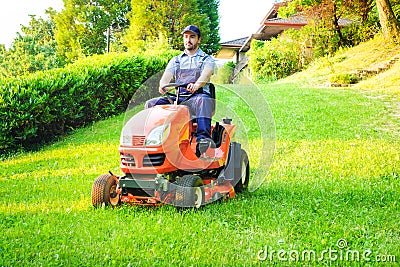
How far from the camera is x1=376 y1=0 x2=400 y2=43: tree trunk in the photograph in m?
17.3

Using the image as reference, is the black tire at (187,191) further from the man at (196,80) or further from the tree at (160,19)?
the tree at (160,19)

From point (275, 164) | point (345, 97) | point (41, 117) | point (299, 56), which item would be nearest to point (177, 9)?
point (299, 56)

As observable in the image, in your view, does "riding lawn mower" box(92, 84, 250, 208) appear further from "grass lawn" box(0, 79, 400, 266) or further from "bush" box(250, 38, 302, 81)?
"bush" box(250, 38, 302, 81)

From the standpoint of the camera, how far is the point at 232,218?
15.9ft

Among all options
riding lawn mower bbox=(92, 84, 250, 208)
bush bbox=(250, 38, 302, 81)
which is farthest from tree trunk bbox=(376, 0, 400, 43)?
riding lawn mower bbox=(92, 84, 250, 208)

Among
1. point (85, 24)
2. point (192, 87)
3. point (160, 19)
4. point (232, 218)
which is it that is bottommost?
point (232, 218)

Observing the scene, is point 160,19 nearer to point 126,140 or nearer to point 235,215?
point 126,140

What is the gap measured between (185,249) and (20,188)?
3206 mm

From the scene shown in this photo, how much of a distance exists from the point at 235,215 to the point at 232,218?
90mm

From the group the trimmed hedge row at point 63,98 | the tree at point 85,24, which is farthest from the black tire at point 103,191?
the tree at point 85,24

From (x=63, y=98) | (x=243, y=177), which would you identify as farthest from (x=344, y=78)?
(x=243, y=177)

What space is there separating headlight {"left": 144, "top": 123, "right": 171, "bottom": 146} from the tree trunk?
48.2ft

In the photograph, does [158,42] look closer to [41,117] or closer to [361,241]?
[41,117]

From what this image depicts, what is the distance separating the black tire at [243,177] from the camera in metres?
5.95
